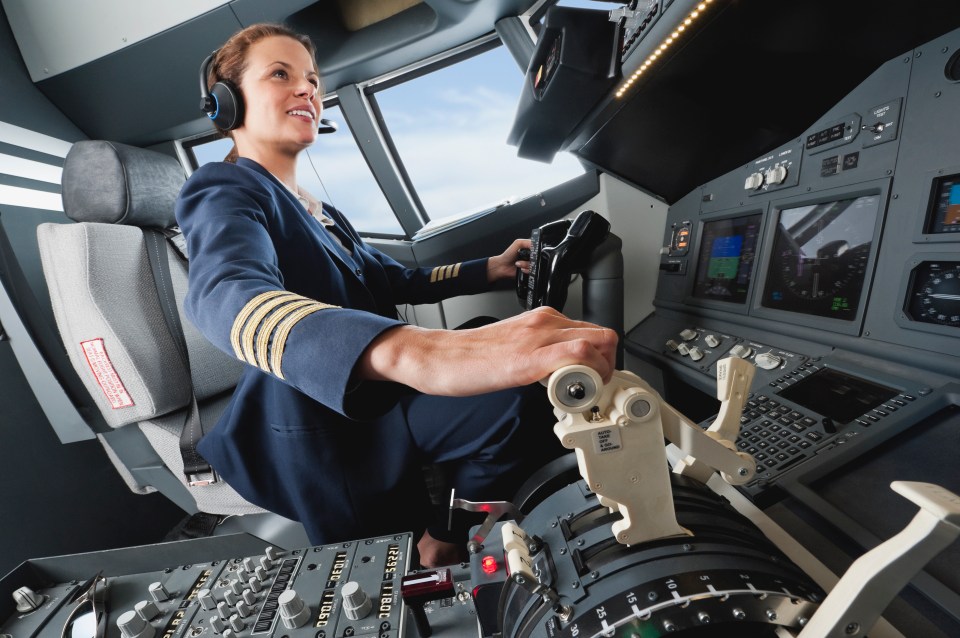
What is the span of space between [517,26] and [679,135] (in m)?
1.49

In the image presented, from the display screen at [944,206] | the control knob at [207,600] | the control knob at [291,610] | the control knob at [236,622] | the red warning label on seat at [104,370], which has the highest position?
the display screen at [944,206]

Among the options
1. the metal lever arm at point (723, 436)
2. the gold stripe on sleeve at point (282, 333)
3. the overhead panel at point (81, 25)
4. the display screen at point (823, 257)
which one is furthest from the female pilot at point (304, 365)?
the overhead panel at point (81, 25)

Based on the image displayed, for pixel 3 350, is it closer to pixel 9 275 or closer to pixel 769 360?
pixel 9 275

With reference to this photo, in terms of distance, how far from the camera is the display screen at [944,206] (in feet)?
2.93

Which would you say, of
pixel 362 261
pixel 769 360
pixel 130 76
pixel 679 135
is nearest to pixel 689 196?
pixel 679 135

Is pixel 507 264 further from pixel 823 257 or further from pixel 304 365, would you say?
pixel 304 365

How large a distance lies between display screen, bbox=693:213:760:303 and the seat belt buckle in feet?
5.96

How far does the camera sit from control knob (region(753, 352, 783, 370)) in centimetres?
122

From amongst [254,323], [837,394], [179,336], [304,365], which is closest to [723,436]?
[837,394]

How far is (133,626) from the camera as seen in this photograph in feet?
2.58

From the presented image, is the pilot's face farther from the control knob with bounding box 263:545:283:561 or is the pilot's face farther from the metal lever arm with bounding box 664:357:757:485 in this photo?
the metal lever arm with bounding box 664:357:757:485

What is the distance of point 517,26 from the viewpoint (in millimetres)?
2539

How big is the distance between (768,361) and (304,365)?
1.22 m

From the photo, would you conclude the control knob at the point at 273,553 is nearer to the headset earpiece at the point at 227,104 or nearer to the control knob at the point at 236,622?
the control knob at the point at 236,622
